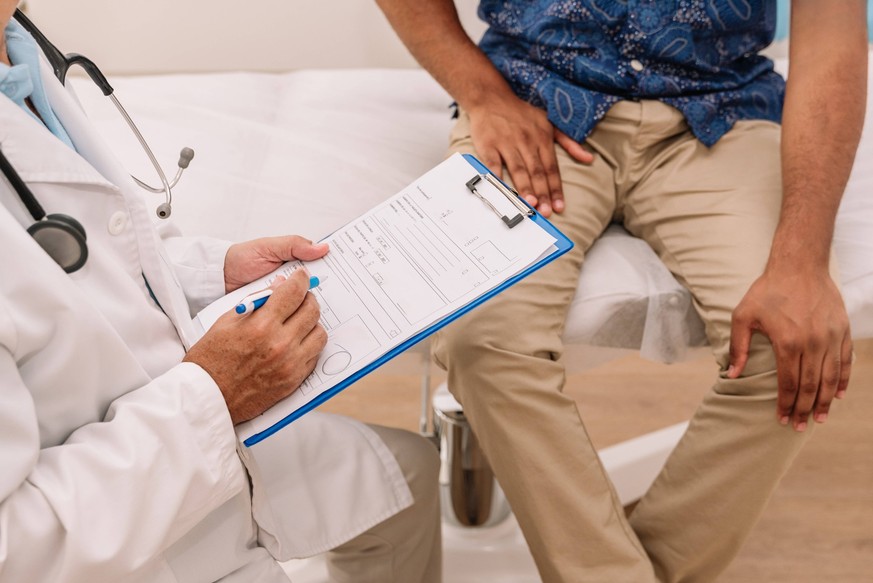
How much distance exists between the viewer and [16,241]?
1.97 feet

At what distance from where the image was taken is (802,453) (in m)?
1.63

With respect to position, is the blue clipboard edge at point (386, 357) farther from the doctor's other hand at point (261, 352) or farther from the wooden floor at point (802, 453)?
the wooden floor at point (802, 453)

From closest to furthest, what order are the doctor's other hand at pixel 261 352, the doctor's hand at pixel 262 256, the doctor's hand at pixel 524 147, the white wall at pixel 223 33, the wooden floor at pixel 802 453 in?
the doctor's other hand at pixel 261 352, the doctor's hand at pixel 262 256, the doctor's hand at pixel 524 147, the wooden floor at pixel 802 453, the white wall at pixel 223 33

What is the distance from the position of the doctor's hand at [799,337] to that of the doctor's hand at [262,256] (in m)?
0.49

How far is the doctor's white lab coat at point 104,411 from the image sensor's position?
0.60 m

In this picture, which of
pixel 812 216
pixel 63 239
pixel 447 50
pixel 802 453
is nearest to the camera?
pixel 63 239

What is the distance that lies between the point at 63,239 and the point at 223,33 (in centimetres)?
144

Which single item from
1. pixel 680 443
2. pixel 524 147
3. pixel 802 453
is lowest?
pixel 802 453

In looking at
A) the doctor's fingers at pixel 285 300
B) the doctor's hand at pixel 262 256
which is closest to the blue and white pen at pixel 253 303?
the doctor's fingers at pixel 285 300

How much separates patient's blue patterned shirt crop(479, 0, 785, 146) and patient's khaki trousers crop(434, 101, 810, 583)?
0.13 m

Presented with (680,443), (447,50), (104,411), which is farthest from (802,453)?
(104,411)

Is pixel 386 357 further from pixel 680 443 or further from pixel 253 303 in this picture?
pixel 680 443

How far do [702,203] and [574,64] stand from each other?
0.89 ft

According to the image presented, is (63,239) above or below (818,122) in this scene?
above
